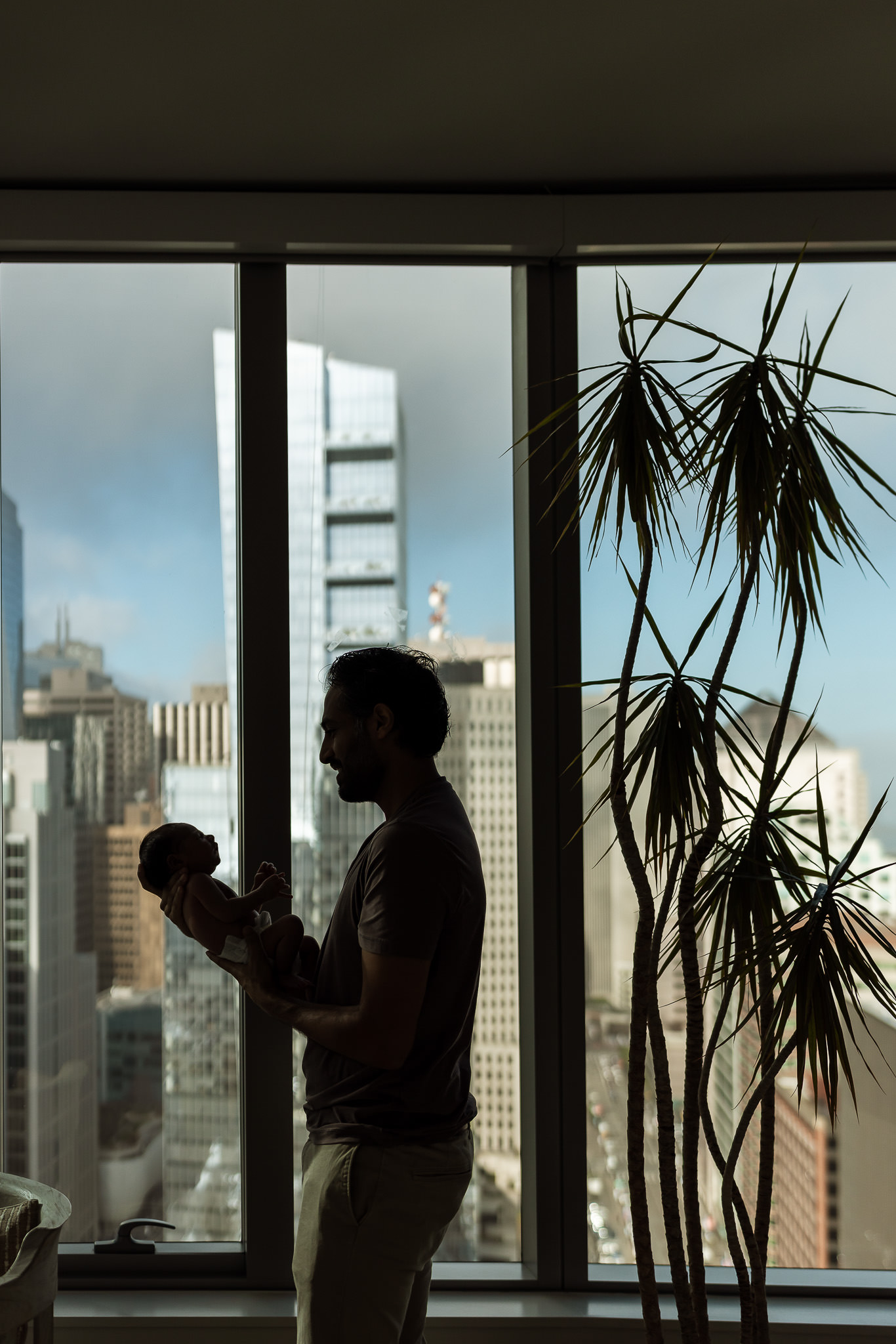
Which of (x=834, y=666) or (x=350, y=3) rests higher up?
(x=350, y=3)

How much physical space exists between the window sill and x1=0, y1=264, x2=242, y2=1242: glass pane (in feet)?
0.63

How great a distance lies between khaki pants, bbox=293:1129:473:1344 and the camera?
146cm

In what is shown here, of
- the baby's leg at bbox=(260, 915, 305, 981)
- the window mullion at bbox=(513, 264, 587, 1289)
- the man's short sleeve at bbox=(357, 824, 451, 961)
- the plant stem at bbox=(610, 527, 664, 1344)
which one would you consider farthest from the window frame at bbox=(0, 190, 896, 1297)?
the man's short sleeve at bbox=(357, 824, 451, 961)

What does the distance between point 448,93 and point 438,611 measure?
1088 mm

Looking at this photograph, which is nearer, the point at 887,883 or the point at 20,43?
the point at 20,43

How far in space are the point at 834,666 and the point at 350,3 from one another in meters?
1.73

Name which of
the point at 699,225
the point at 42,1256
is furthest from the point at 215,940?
the point at 699,225

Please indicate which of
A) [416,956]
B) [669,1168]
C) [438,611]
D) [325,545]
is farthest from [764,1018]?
[325,545]

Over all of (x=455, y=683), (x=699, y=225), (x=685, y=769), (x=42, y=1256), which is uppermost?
(x=699, y=225)

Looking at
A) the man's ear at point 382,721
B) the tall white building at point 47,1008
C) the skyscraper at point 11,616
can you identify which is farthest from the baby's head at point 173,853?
the skyscraper at point 11,616

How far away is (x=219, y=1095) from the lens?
2268 mm

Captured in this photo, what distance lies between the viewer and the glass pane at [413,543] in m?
2.31

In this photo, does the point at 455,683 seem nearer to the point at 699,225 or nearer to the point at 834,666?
the point at 834,666

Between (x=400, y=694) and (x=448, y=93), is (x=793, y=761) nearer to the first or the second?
(x=400, y=694)
